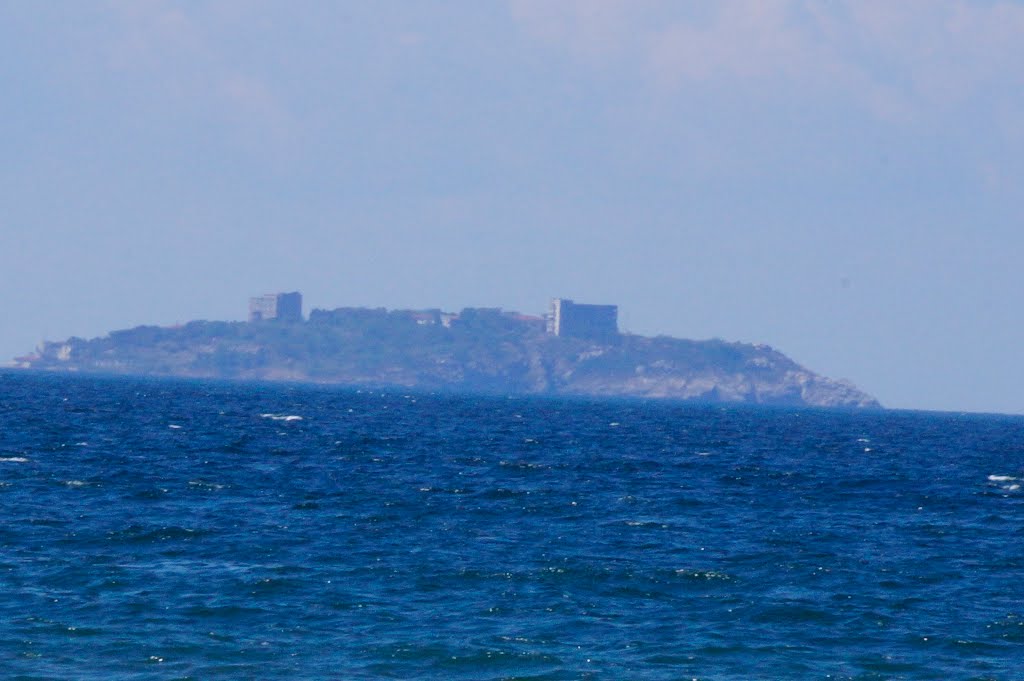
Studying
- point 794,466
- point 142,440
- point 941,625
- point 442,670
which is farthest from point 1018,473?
point 442,670

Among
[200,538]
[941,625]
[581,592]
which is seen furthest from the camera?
[200,538]

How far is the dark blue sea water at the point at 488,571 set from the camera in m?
28.4

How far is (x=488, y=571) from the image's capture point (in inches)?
1478

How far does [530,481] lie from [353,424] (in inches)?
2272

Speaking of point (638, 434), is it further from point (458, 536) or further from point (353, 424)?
point (458, 536)

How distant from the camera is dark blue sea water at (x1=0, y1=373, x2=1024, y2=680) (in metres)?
28.4

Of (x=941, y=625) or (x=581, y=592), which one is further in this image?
(x=581, y=592)

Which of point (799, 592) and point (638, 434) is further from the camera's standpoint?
point (638, 434)

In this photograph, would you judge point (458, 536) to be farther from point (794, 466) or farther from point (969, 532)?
point (794, 466)

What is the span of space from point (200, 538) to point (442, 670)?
54.1 feet

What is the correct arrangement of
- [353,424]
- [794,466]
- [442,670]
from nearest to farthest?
[442,670] < [794,466] < [353,424]

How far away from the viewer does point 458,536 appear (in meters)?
44.2

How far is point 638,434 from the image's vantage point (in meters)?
122

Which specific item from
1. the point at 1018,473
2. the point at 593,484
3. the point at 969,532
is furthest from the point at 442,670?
the point at 1018,473
